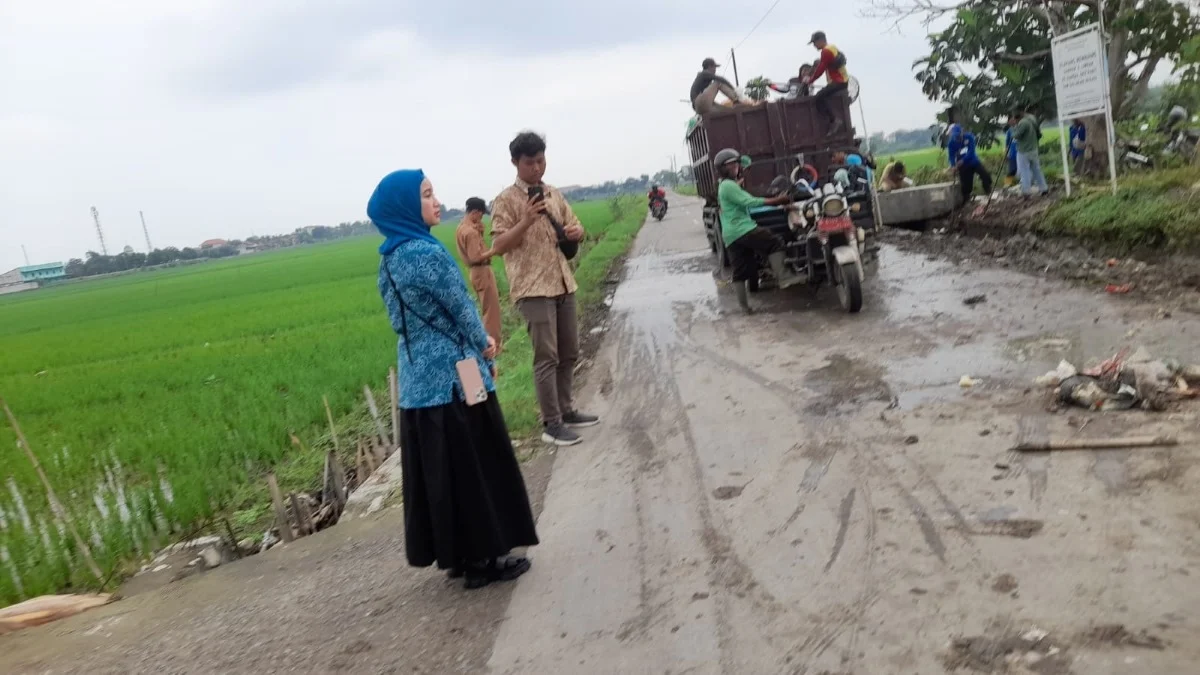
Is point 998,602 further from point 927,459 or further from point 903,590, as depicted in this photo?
point 927,459

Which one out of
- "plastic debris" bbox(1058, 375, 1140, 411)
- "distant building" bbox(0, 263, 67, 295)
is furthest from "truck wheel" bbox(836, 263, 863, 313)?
"distant building" bbox(0, 263, 67, 295)

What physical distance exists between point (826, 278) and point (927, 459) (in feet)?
17.3

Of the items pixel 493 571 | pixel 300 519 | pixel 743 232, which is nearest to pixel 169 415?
pixel 300 519

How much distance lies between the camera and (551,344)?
18.0 ft

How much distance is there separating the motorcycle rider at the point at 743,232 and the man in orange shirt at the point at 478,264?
2.43m

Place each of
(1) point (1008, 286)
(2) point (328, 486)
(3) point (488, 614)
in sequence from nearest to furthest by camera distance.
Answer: (3) point (488, 614) → (2) point (328, 486) → (1) point (1008, 286)

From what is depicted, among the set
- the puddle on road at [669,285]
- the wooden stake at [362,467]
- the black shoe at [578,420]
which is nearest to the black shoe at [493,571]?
the black shoe at [578,420]

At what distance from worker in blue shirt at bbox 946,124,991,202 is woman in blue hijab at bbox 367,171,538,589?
463 inches

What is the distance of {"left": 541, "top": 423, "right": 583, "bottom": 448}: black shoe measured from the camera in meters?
5.61

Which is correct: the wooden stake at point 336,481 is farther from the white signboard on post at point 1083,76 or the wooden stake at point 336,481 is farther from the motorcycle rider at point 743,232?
the white signboard on post at point 1083,76

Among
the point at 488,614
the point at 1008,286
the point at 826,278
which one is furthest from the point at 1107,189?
the point at 488,614

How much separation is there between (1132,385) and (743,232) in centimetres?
482

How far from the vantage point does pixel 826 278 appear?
9.31m

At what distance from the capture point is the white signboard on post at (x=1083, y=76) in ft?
33.1
